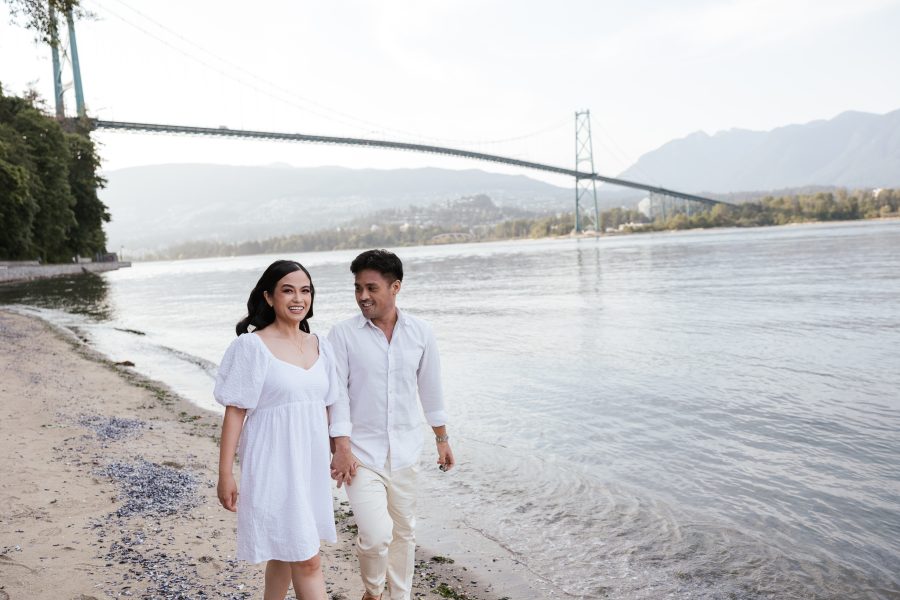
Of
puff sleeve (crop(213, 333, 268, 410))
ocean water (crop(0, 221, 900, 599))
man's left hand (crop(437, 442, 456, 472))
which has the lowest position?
ocean water (crop(0, 221, 900, 599))

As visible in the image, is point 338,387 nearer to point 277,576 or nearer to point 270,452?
point 270,452

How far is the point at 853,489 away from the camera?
4988 millimetres

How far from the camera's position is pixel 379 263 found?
8.65 ft

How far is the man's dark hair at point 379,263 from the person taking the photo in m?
2.62

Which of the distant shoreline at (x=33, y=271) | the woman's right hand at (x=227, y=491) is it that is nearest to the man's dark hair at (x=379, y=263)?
the woman's right hand at (x=227, y=491)

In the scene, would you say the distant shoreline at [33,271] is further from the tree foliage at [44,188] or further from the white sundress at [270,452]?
the white sundress at [270,452]

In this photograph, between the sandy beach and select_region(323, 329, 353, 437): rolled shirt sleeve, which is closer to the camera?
select_region(323, 329, 353, 437): rolled shirt sleeve

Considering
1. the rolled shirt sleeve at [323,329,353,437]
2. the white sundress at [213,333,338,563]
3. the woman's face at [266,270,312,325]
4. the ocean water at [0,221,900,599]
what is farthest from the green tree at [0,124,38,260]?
the white sundress at [213,333,338,563]

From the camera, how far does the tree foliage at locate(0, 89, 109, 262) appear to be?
3388 cm

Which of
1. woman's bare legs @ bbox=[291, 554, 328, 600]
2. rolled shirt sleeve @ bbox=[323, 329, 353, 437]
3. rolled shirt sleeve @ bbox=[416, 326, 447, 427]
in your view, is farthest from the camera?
rolled shirt sleeve @ bbox=[416, 326, 447, 427]

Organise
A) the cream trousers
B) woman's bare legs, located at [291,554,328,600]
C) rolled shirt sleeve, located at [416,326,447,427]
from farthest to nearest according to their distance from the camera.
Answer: rolled shirt sleeve, located at [416,326,447,427] < the cream trousers < woman's bare legs, located at [291,554,328,600]

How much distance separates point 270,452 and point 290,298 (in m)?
0.51

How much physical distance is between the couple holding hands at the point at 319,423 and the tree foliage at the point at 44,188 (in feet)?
103

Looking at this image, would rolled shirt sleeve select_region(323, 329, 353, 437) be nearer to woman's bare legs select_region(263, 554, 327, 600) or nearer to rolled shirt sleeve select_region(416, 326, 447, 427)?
rolled shirt sleeve select_region(416, 326, 447, 427)
